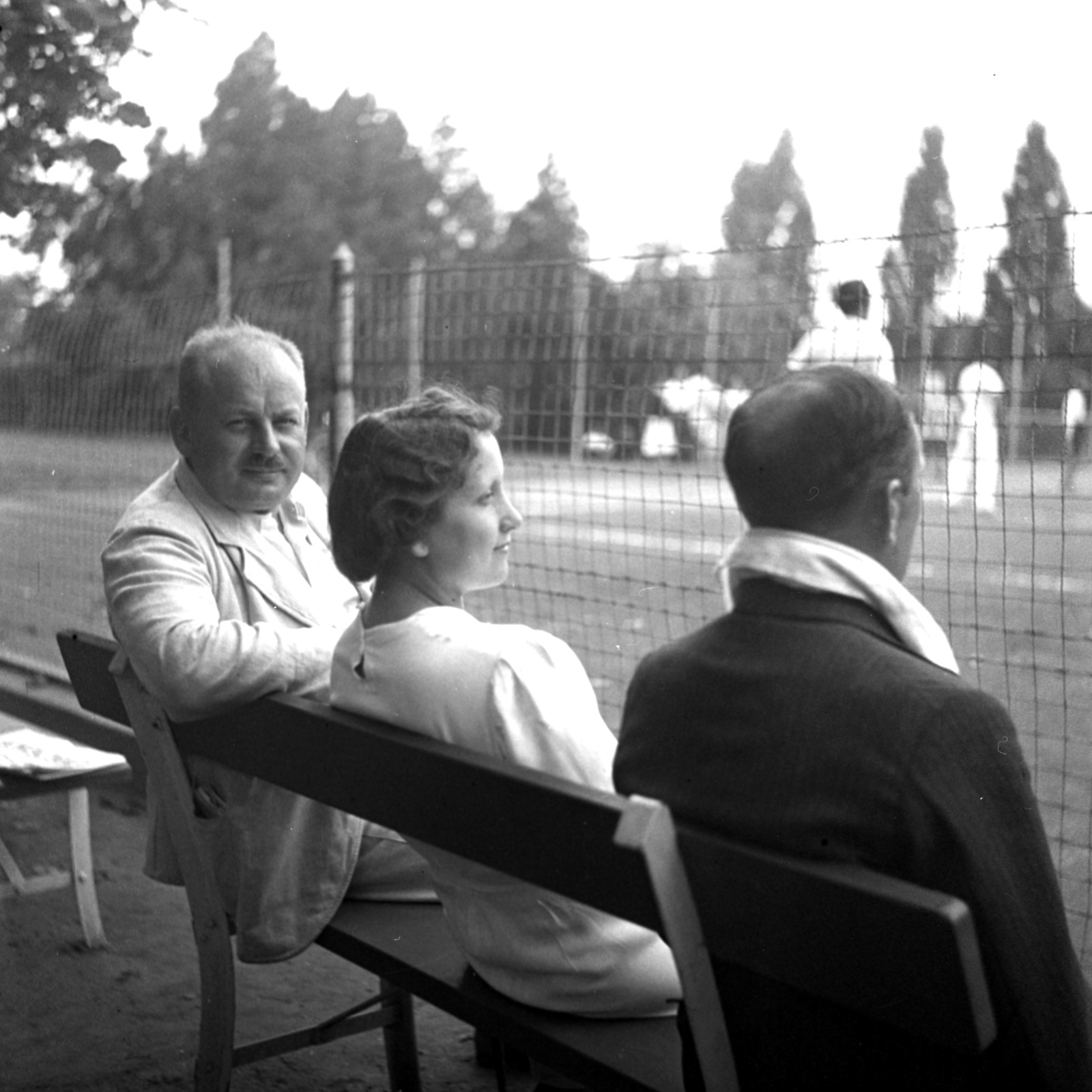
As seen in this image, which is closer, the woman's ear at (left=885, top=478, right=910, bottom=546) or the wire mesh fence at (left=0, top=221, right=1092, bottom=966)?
the woman's ear at (left=885, top=478, right=910, bottom=546)

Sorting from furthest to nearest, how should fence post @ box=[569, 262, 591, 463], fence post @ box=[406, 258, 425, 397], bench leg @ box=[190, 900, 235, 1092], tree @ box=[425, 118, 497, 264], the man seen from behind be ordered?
tree @ box=[425, 118, 497, 264] < fence post @ box=[406, 258, 425, 397] < fence post @ box=[569, 262, 591, 463] < bench leg @ box=[190, 900, 235, 1092] < the man seen from behind

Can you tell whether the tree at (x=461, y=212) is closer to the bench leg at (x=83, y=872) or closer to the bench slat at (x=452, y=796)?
the bench leg at (x=83, y=872)

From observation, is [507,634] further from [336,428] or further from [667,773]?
[336,428]

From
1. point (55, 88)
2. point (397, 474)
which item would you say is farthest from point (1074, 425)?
point (55, 88)

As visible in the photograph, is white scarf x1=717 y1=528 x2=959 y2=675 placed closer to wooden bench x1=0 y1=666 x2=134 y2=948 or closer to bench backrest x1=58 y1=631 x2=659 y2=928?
bench backrest x1=58 y1=631 x2=659 y2=928

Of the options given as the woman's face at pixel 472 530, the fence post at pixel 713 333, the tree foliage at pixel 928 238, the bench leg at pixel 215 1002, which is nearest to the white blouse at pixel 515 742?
the woman's face at pixel 472 530

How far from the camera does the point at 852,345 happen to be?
3.53m

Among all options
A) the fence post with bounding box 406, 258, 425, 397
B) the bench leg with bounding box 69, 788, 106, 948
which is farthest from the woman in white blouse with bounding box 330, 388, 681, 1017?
the fence post with bounding box 406, 258, 425, 397

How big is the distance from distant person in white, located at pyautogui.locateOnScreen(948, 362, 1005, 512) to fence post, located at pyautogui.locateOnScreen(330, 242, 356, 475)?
207 centimetres

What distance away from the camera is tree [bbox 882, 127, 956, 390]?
3.37m

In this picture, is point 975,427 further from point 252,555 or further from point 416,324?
point 416,324

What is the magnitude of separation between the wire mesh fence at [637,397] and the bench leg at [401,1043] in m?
1.14

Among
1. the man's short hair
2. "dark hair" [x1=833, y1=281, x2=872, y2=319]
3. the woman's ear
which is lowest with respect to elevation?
the woman's ear

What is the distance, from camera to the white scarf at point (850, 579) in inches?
65.9
